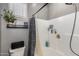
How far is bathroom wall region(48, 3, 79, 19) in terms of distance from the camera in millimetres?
1215

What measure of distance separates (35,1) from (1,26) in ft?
1.69

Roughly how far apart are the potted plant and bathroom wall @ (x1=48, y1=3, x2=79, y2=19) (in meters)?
0.46

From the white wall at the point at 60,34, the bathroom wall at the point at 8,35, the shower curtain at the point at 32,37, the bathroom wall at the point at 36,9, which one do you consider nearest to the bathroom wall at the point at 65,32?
the white wall at the point at 60,34

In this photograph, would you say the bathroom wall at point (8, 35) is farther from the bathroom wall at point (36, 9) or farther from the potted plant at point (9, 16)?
the bathroom wall at point (36, 9)

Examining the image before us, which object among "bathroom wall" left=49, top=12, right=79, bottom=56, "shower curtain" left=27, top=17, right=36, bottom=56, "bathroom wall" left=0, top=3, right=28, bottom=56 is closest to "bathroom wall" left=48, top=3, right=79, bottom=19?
"bathroom wall" left=49, top=12, right=79, bottom=56

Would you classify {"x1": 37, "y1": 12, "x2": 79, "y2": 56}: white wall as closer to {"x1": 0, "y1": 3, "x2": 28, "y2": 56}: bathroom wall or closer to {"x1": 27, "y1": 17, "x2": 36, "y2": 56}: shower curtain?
{"x1": 27, "y1": 17, "x2": 36, "y2": 56}: shower curtain

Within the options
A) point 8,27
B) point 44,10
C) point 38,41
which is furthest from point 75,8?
point 8,27

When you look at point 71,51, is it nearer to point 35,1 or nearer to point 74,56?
point 74,56

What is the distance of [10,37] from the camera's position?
1200mm

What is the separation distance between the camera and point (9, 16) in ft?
3.96

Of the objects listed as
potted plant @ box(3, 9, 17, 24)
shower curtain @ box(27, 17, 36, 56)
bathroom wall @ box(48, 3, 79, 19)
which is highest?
bathroom wall @ box(48, 3, 79, 19)

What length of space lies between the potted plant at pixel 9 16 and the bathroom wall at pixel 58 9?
18.2 inches

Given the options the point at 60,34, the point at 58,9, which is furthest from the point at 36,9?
the point at 60,34

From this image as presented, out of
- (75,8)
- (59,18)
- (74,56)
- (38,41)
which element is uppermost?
(75,8)
